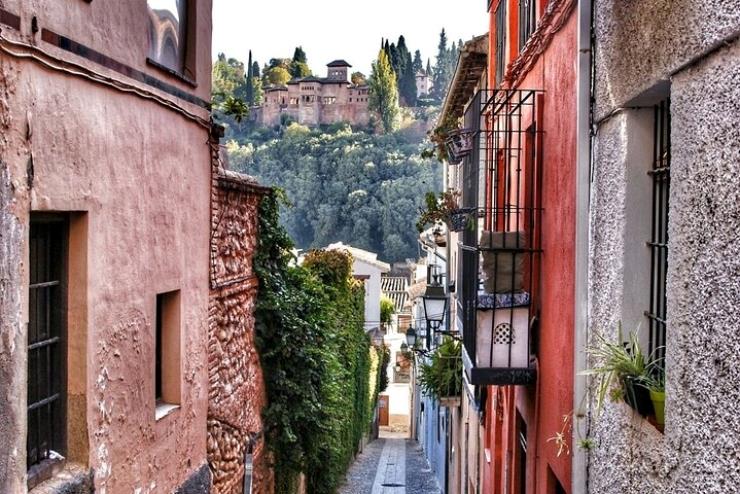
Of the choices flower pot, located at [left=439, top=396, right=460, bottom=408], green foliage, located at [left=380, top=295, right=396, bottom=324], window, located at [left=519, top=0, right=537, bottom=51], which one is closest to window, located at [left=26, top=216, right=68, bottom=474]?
window, located at [left=519, top=0, right=537, bottom=51]

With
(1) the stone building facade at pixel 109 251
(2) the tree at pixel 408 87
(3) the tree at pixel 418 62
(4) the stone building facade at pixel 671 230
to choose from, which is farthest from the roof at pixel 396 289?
(3) the tree at pixel 418 62

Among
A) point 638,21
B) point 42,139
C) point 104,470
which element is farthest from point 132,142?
point 638,21

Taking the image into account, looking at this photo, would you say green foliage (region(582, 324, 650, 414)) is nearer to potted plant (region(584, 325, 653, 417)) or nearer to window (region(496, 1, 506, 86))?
potted plant (region(584, 325, 653, 417))

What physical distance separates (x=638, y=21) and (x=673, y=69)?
633 millimetres

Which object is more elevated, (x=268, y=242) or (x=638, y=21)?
(x=638, y=21)

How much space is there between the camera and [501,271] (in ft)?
22.6

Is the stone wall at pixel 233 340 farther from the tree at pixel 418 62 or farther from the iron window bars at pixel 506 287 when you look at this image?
the tree at pixel 418 62

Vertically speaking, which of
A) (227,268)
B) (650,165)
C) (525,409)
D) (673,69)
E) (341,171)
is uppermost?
(341,171)

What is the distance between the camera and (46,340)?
486 centimetres

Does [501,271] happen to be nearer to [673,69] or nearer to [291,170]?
[673,69]

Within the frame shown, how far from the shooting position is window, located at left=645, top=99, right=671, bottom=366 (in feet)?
13.5

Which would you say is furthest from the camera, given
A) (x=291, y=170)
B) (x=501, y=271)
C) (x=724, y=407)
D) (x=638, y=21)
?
Result: (x=291, y=170)

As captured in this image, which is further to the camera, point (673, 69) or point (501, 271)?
point (501, 271)

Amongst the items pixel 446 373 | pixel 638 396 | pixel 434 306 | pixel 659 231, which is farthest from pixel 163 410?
pixel 446 373
